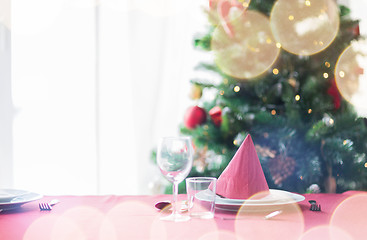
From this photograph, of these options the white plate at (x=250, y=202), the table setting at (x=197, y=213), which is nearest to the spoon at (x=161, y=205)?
the table setting at (x=197, y=213)

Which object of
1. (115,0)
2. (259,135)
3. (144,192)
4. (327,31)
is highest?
(115,0)

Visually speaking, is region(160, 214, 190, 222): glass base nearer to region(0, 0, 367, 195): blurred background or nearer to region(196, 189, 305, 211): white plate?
region(196, 189, 305, 211): white plate

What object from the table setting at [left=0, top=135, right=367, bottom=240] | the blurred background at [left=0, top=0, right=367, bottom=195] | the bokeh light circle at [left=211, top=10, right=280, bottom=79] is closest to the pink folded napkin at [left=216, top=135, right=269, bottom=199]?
the table setting at [left=0, top=135, right=367, bottom=240]

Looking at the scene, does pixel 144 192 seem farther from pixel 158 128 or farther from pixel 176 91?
pixel 176 91

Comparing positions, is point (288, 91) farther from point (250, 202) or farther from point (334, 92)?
point (250, 202)

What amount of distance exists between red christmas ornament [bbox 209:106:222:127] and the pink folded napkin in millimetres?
1093

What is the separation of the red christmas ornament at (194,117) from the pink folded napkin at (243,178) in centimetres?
111

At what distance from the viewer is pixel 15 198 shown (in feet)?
3.21

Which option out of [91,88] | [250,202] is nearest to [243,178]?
[250,202]

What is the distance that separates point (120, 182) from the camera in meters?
2.81

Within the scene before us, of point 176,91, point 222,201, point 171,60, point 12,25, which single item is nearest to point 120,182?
point 176,91

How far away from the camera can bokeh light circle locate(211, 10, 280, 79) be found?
74.4 inches

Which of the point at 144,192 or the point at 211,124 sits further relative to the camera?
the point at 144,192

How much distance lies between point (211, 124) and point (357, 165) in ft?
2.29
